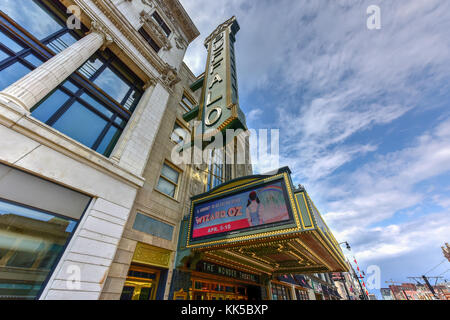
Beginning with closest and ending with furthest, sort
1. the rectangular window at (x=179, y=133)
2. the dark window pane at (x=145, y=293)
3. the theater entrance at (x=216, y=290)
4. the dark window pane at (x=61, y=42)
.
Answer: the dark window pane at (x=145, y=293)
the dark window pane at (x=61, y=42)
the theater entrance at (x=216, y=290)
the rectangular window at (x=179, y=133)

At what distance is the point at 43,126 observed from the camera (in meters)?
5.89

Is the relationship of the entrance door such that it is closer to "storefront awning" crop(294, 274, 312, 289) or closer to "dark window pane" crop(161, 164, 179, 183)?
"dark window pane" crop(161, 164, 179, 183)

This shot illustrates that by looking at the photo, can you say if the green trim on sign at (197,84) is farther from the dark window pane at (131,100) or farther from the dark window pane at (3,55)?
the dark window pane at (3,55)

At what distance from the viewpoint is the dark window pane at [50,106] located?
6672 millimetres

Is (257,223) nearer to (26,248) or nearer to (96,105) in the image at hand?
(26,248)

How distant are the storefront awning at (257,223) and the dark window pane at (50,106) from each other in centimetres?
652

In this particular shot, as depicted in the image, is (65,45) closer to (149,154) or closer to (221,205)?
(149,154)

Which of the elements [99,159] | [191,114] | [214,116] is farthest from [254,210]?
[191,114]

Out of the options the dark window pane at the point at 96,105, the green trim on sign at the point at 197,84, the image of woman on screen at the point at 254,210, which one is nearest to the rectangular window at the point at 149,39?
the green trim on sign at the point at 197,84

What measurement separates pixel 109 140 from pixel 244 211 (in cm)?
675

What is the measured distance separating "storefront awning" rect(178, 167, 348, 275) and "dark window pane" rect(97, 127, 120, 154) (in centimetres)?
453

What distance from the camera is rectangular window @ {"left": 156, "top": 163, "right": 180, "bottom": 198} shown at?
10.1 m

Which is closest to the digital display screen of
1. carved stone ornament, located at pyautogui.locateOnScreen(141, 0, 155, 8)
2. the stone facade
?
the stone facade
